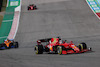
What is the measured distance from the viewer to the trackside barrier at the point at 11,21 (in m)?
25.7

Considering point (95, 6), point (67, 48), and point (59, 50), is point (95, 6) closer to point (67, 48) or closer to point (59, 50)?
point (67, 48)

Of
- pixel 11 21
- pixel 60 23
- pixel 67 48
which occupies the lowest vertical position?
pixel 67 48

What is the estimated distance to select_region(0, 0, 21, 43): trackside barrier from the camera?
25.7 metres

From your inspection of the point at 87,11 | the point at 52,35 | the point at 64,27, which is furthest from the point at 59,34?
the point at 87,11

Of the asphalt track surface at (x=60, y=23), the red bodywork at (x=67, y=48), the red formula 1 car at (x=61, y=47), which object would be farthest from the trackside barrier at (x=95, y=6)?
the red bodywork at (x=67, y=48)

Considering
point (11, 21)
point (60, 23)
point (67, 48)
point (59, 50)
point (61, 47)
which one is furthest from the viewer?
point (11, 21)

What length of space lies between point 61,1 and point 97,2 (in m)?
6.62

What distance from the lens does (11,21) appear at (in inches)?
1181

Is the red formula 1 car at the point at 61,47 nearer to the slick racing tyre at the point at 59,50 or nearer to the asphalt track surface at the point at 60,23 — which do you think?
the slick racing tyre at the point at 59,50

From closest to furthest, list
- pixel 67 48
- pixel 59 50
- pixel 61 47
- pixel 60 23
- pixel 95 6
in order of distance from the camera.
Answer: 1. pixel 61 47
2. pixel 59 50
3. pixel 67 48
4. pixel 60 23
5. pixel 95 6

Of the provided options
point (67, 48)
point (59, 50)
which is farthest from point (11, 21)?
point (59, 50)

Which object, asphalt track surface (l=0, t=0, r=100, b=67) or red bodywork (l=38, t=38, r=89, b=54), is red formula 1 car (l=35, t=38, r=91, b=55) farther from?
asphalt track surface (l=0, t=0, r=100, b=67)

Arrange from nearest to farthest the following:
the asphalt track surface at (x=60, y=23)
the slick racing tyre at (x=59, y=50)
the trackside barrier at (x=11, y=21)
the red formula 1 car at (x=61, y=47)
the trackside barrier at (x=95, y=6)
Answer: the slick racing tyre at (x=59, y=50)
the red formula 1 car at (x=61, y=47)
the asphalt track surface at (x=60, y=23)
the trackside barrier at (x=11, y=21)
the trackside barrier at (x=95, y=6)

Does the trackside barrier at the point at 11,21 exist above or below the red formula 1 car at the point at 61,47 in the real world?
above
